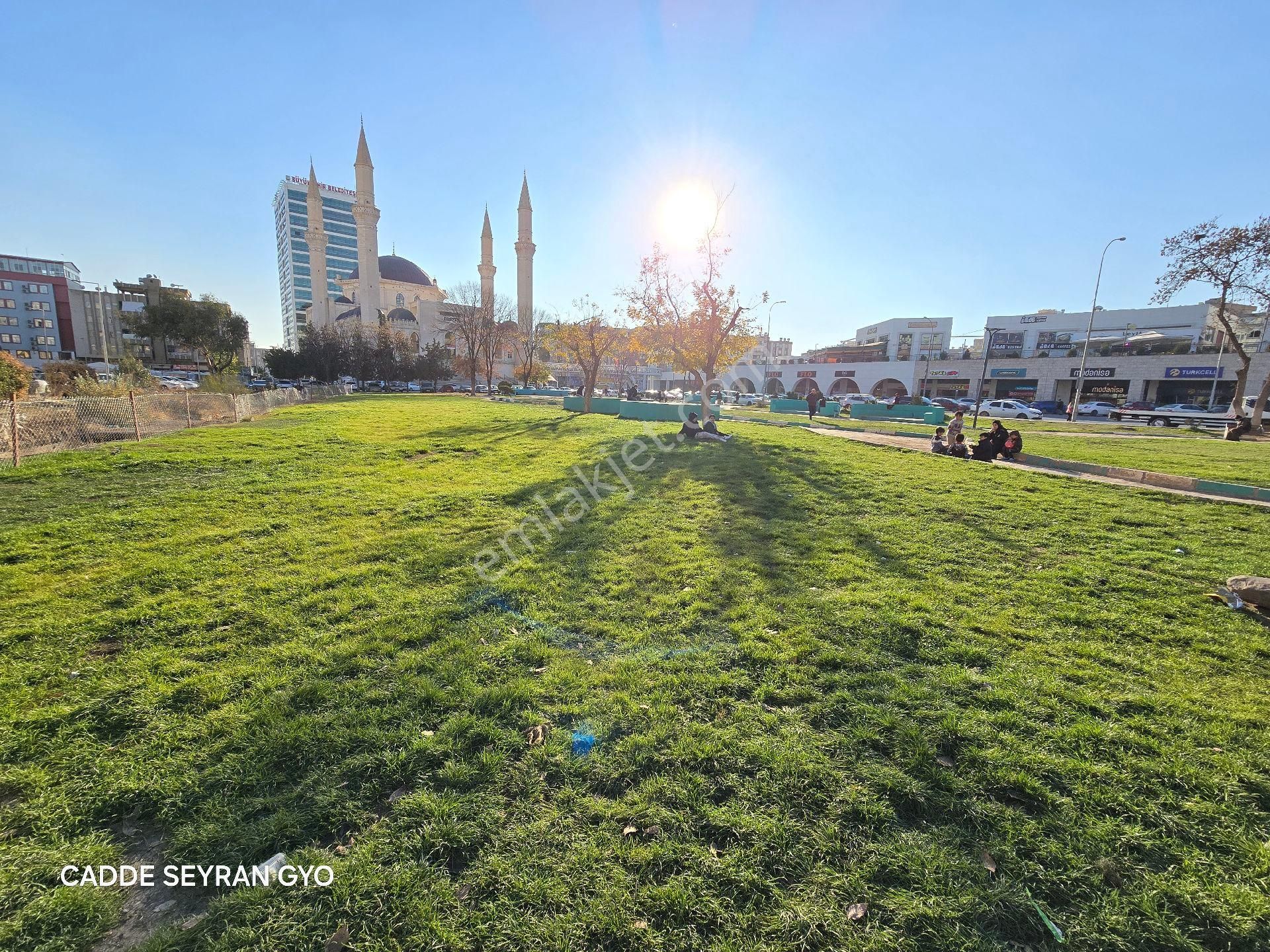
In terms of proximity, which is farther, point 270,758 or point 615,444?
point 615,444

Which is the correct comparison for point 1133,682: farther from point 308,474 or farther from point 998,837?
point 308,474

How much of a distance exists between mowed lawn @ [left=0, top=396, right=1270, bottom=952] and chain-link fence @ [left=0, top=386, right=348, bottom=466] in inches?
206

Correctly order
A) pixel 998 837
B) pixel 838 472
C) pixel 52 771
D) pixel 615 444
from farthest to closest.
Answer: pixel 615 444 < pixel 838 472 < pixel 52 771 < pixel 998 837

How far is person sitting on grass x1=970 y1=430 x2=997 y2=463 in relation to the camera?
12.9 m

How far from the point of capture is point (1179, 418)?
28672 millimetres

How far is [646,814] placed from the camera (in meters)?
2.50

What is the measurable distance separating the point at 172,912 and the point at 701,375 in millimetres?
23928

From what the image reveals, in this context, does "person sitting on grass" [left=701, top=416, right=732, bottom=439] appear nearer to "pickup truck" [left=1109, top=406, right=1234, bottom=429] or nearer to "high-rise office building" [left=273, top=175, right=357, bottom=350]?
"pickup truck" [left=1109, top=406, right=1234, bottom=429]

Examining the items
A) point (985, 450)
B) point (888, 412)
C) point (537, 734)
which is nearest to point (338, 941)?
point (537, 734)

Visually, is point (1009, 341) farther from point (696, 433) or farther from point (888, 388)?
point (696, 433)

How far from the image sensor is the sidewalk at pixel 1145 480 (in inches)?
353

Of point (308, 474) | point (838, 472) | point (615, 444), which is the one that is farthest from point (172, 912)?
point (615, 444)

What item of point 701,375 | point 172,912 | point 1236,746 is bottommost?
point 172,912

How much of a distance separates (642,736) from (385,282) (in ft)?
325
